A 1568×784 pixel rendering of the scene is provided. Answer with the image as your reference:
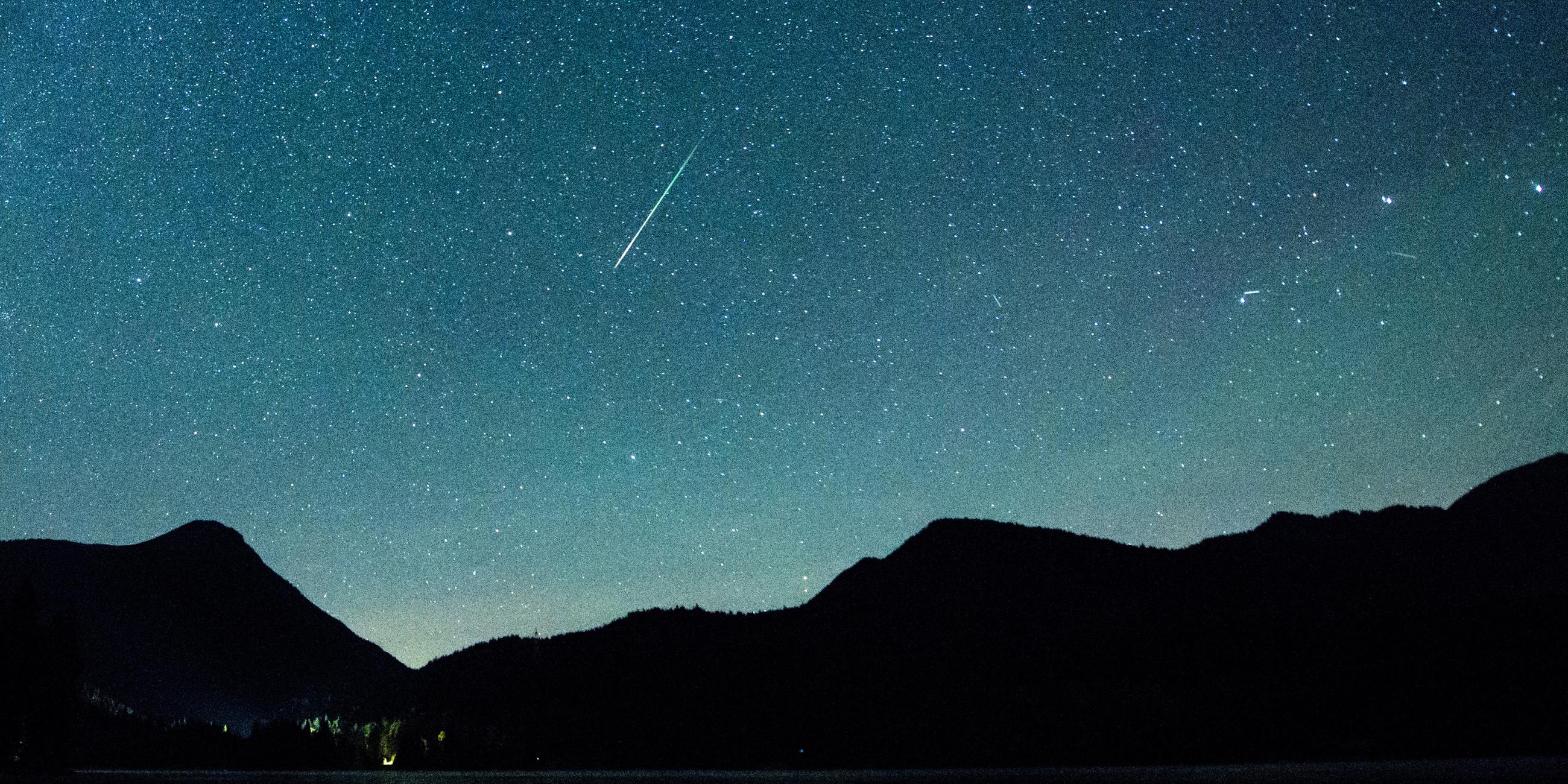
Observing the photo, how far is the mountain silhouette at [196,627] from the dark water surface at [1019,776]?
64.0 meters

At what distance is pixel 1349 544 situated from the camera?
6700cm

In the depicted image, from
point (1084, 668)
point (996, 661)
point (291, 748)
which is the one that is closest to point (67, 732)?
point (291, 748)

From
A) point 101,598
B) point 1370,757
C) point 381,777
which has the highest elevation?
point 101,598

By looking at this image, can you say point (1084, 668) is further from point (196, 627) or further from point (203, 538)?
point (203, 538)

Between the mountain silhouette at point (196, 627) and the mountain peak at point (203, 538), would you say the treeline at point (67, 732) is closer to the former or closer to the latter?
the mountain silhouette at point (196, 627)

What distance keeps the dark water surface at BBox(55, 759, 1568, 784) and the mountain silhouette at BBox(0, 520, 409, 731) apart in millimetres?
64040

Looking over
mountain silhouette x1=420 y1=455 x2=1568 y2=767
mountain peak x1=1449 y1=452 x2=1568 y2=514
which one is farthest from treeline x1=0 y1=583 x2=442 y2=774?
mountain peak x1=1449 y1=452 x2=1568 y2=514

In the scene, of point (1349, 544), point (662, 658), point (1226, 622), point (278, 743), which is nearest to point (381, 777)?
point (278, 743)

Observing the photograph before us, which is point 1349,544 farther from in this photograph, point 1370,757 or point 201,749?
point 201,749

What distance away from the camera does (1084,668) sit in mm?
31016

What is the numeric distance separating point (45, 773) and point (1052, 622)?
165 feet

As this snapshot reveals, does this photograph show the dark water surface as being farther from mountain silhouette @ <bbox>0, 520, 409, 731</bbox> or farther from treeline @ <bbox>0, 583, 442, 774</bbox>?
mountain silhouette @ <bbox>0, 520, 409, 731</bbox>

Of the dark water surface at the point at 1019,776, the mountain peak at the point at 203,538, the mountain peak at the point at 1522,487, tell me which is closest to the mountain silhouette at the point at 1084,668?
the dark water surface at the point at 1019,776

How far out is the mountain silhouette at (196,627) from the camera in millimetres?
85125
